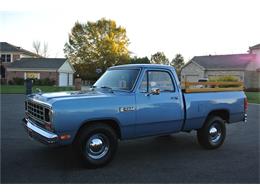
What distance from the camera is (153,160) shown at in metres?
6.60

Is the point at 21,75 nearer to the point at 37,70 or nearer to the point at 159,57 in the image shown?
the point at 37,70

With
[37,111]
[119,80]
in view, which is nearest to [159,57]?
[119,80]

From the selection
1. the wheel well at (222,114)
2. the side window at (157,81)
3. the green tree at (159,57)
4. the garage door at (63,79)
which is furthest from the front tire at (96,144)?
the green tree at (159,57)

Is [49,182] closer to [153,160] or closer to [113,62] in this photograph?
[153,160]

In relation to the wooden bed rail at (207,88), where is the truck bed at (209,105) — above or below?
below

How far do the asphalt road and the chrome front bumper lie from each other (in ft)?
1.93

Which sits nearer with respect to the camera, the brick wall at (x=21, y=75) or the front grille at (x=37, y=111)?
the front grille at (x=37, y=111)

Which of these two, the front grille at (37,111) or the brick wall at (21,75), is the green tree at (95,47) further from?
the front grille at (37,111)

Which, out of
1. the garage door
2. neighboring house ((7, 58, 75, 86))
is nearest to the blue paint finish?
neighboring house ((7, 58, 75, 86))

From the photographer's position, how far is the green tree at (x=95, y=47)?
55812mm

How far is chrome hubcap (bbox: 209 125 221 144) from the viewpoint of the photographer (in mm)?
7707

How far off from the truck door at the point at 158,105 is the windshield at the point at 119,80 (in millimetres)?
227

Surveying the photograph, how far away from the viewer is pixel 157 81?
6789mm

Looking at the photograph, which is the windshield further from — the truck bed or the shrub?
the shrub
